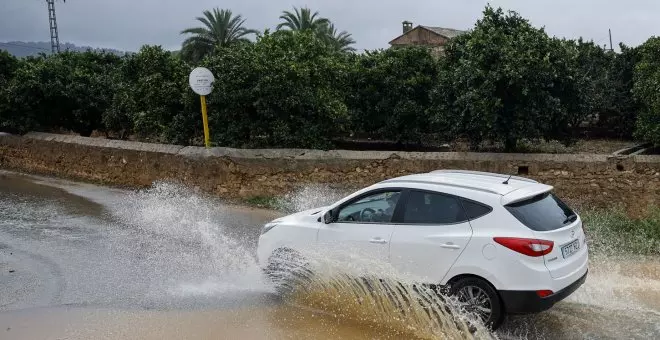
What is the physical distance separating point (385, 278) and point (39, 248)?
5.76 meters

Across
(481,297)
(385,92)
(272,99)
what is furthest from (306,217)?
(385,92)

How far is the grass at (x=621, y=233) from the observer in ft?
28.5

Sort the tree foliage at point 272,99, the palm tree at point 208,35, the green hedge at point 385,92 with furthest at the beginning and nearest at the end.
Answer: the palm tree at point 208,35, the tree foliage at point 272,99, the green hedge at point 385,92

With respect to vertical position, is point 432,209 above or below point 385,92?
below

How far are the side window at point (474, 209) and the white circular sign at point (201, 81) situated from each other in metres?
8.05

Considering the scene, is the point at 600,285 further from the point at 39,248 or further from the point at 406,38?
the point at 406,38

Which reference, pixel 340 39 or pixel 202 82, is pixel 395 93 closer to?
pixel 202 82

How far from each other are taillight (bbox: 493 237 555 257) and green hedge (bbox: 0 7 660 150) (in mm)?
6195

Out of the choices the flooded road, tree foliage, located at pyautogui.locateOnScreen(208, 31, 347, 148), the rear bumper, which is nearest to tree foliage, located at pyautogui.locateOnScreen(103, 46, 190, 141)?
tree foliage, located at pyautogui.locateOnScreen(208, 31, 347, 148)

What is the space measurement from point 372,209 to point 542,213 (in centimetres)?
178

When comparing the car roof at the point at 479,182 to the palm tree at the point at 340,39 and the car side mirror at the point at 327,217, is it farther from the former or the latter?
the palm tree at the point at 340,39

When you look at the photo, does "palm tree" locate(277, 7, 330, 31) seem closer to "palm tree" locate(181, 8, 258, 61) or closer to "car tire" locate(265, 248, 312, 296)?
"palm tree" locate(181, 8, 258, 61)

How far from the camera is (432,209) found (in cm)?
599

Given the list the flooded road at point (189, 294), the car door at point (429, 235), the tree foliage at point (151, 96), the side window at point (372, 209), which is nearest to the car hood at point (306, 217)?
the side window at point (372, 209)
